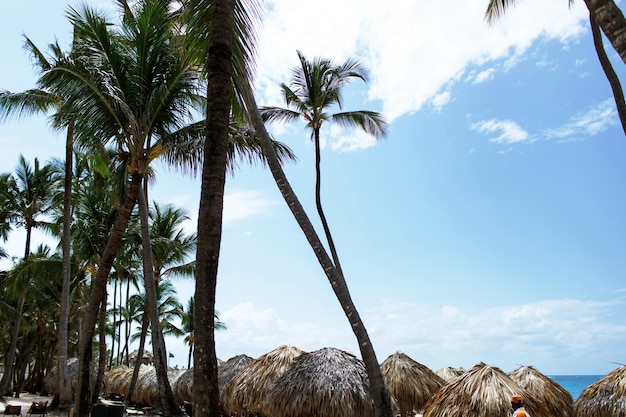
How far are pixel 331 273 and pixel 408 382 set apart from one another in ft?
20.8

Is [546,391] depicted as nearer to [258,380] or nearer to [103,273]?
[258,380]

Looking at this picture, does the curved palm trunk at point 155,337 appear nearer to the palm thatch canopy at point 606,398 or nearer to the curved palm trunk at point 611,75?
the palm thatch canopy at point 606,398

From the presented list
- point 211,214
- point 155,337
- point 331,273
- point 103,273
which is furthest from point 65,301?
point 211,214

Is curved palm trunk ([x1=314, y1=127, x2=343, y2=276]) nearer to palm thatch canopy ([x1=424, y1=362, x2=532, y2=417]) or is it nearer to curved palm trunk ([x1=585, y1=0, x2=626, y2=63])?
palm thatch canopy ([x1=424, y1=362, x2=532, y2=417])

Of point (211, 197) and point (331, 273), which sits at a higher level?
point (331, 273)

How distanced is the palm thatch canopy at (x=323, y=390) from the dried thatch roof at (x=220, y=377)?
5.14 metres

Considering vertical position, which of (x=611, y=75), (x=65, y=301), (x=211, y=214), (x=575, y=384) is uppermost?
(x=611, y=75)

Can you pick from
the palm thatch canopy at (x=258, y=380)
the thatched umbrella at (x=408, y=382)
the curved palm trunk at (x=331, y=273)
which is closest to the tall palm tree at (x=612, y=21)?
the curved palm trunk at (x=331, y=273)

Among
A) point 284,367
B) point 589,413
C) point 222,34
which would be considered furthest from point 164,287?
point 222,34

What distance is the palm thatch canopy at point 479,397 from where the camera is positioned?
31.4ft

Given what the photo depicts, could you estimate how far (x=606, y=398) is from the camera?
34.7ft

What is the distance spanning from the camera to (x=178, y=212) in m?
26.0

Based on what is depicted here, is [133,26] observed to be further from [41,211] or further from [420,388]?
[41,211]

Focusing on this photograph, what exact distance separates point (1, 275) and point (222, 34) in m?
25.7
